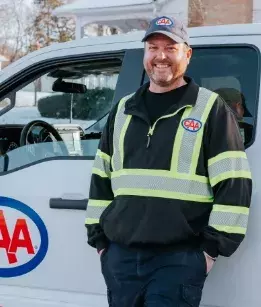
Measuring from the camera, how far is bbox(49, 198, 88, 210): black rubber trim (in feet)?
8.60

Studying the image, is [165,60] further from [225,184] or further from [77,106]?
[77,106]

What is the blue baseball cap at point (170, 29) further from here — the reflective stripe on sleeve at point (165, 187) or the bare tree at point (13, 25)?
the bare tree at point (13, 25)

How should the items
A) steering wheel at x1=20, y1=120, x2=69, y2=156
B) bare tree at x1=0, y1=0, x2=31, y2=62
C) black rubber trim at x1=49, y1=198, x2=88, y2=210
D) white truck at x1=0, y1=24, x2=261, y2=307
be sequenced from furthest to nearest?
bare tree at x1=0, y1=0, x2=31, y2=62, steering wheel at x1=20, y1=120, x2=69, y2=156, black rubber trim at x1=49, y1=198, x2=88, y2=210, white truck at x1=0, y1=24, x2=261, y2=307

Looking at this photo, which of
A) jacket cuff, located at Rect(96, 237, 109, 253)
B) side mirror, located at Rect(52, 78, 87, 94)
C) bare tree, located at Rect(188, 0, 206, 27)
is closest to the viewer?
jacket cuff, located at Rect(96, 237, 109, 253)

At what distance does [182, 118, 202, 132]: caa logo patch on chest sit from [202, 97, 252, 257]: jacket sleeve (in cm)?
3

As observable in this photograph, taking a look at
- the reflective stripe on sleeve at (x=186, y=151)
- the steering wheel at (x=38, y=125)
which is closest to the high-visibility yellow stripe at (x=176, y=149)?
the reflective stripe on sleeve at (x=186, y=151)

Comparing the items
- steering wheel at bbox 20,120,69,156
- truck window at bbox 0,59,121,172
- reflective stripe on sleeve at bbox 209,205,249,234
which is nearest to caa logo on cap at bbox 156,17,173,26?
truck window at bbox 0,59,121,172

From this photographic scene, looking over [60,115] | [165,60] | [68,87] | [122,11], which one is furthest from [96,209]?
[122,11]

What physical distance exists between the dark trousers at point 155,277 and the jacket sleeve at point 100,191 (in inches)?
4.0

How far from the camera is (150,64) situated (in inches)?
88.7

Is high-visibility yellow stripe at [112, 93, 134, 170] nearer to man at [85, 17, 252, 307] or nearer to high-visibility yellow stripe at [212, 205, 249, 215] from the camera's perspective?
man at [85, 17, 252, 307]

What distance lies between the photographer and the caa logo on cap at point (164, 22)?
2.21m

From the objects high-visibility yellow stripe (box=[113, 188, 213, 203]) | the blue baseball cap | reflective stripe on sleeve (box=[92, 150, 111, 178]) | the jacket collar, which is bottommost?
high-visibility yellow stripe (box=[113, 188, 213, 203])

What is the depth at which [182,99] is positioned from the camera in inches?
86.4
